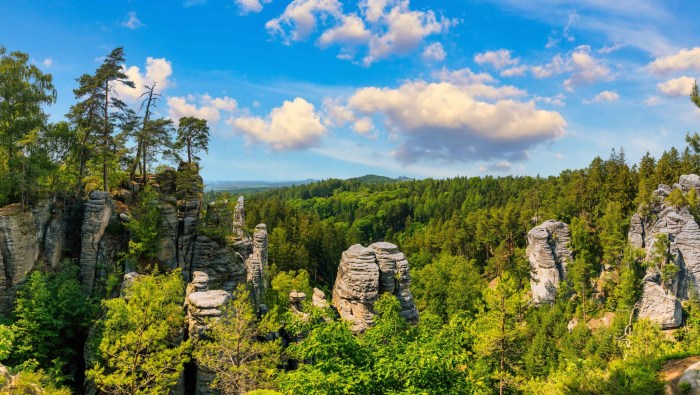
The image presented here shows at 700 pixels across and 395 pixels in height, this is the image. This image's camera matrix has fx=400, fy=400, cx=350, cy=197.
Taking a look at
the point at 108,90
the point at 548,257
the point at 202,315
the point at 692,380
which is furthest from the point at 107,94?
the point at 548,257

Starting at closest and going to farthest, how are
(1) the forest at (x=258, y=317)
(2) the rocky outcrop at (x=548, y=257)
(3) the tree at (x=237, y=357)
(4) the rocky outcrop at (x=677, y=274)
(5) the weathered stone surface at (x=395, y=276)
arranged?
1. (1) the forest at (x=258, y=317)
2. (3) the tree at (x=237, y=357)
3. (5) the weathered stone surface at (x=395, y=276)
4. (4) the rocky outcrop at (x=677, y=274)
5. (2) the rocky outcrop at (x=548, y=257)

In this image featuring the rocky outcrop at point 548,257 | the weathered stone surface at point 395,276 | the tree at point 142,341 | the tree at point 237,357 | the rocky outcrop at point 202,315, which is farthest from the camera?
the rocky outcrop at point 548,257

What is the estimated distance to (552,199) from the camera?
72.3 meters

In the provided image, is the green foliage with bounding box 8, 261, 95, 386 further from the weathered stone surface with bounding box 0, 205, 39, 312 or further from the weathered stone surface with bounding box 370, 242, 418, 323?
the weathered stone surface with bounding box 370, 242, 418, 323

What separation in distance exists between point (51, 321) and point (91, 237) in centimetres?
600

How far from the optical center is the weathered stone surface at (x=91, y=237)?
85.0 ft

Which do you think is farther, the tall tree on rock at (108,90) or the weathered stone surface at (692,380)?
the tall tree on rock at (108,90)

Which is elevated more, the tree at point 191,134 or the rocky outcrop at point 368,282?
the tree at point 191,134

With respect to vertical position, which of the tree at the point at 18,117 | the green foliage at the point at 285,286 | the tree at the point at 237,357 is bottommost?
the green foliage at the point at 285,286

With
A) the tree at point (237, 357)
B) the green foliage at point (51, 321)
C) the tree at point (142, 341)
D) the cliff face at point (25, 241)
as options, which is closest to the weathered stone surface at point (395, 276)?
the tree at point (237, 357)

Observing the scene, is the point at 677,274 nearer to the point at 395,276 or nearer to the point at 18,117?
the point at 395,276

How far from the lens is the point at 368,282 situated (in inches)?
963

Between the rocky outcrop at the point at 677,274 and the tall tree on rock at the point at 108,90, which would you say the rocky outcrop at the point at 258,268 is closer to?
the tall tree on rock at the point at 108,90

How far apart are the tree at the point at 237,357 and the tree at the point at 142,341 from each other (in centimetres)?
136
